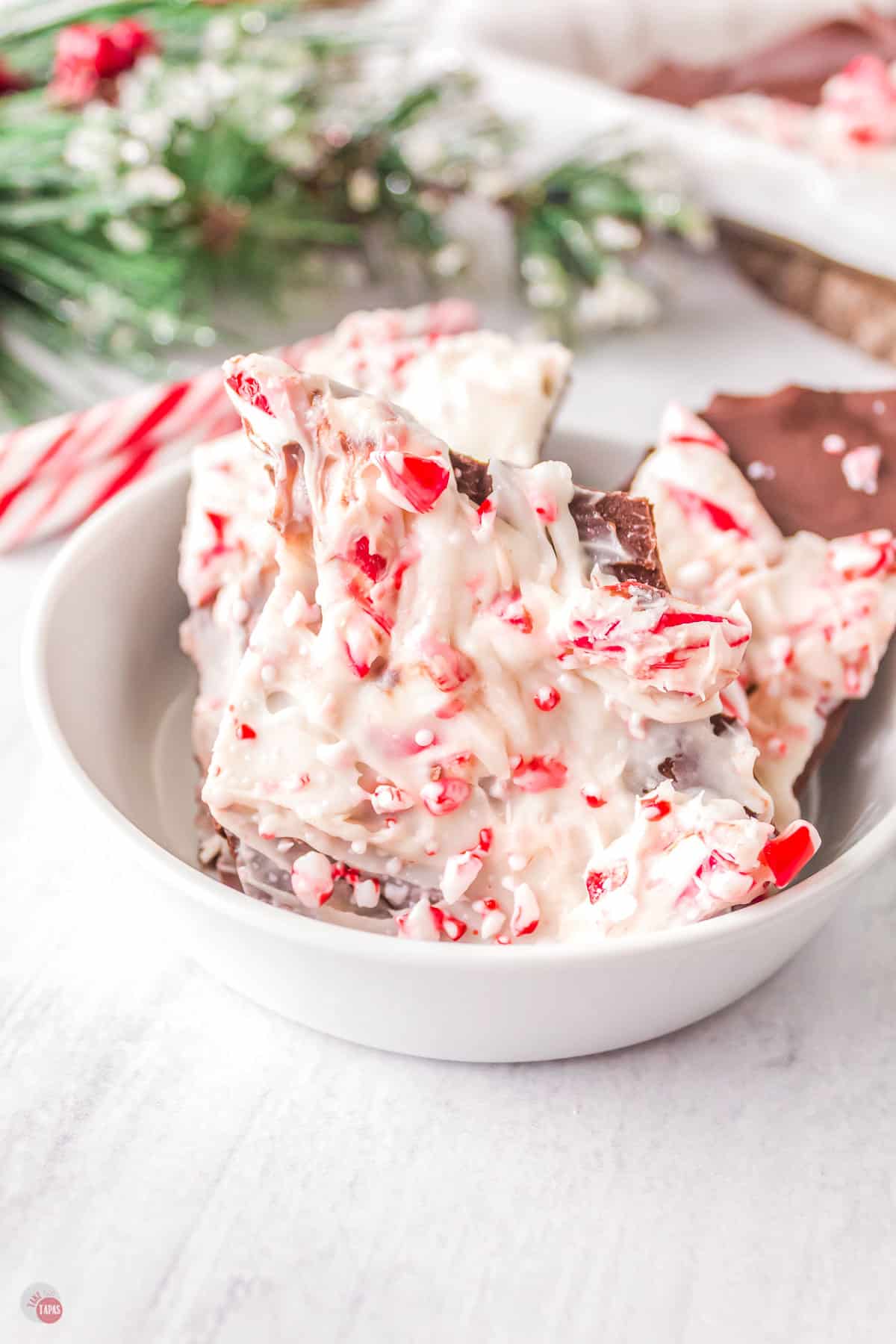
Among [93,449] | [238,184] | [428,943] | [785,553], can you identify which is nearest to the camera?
[428,943]

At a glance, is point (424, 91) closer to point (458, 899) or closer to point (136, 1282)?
point (458, 899)

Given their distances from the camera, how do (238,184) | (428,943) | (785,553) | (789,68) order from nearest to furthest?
(428,943), (785,553), (238,184), (789,68)

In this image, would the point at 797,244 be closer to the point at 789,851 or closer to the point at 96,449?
the point at 96,449

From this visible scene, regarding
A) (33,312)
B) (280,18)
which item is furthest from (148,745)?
Result: (280,18)

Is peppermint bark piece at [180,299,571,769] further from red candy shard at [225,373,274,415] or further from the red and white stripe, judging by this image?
the red and white stripe

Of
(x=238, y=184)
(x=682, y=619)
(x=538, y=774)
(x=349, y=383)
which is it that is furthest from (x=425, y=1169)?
(x=238, y=184)
